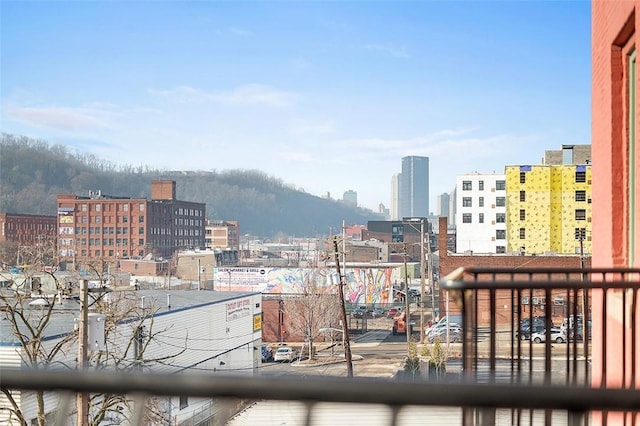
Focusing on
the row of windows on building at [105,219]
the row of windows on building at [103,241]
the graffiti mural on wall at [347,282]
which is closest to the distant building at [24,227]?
the row of windows on building at [103,241]

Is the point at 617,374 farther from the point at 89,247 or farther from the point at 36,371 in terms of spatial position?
the point at 89,247

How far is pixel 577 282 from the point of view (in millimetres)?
3475

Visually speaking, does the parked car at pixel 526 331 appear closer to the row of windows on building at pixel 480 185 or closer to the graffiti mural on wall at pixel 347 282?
the graffiti mural on wall at pixel 347 282

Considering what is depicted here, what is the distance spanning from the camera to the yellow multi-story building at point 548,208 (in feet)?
176

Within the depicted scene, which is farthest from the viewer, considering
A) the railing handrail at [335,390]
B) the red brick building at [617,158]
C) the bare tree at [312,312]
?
the bare tree at [312,312]

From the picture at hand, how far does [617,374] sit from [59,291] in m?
11.6

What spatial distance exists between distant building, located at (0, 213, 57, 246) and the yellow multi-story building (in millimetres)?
62877

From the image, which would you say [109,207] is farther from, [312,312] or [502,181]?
[312,312]

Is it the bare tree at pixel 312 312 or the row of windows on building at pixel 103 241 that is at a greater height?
the row of windows on building at pixel 103 241

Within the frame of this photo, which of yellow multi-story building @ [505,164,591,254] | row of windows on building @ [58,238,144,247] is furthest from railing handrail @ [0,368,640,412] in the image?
row of windows on building @ [58,238,144,247]

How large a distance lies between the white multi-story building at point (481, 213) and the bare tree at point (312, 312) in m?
22.6

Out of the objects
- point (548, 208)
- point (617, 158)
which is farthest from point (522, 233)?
point (617, 158)

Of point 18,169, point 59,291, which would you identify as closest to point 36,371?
point 59,291

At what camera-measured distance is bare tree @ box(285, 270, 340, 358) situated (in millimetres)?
39316
